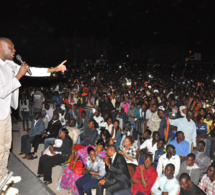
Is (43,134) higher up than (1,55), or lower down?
lower down

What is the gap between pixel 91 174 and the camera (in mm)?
4641

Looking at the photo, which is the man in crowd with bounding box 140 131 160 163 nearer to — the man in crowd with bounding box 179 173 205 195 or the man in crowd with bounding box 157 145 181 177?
the man in crowd with bounding box 157 145 181 177

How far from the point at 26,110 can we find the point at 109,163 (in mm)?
5168

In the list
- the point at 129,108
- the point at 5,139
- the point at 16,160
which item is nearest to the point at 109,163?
the point at 16,160

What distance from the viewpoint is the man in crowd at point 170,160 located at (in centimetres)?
461

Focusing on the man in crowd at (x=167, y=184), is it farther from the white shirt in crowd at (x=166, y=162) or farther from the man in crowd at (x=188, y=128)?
the man in crowd at (x=188, y=128)

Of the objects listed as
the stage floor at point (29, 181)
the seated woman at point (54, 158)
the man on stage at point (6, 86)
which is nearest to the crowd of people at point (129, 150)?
the seated woman at point (54, 158)

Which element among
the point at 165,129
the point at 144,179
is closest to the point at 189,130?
the point at 165,129

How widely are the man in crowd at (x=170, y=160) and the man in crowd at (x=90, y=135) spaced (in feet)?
6.90

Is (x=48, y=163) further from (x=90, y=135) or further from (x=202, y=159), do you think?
(x=202, y=159)

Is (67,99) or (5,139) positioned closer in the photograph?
(5,139)

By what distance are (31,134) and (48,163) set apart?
2015 millimetres

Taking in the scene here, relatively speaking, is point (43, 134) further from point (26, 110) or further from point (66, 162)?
point (26, 110)

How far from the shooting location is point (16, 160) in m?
4.18
